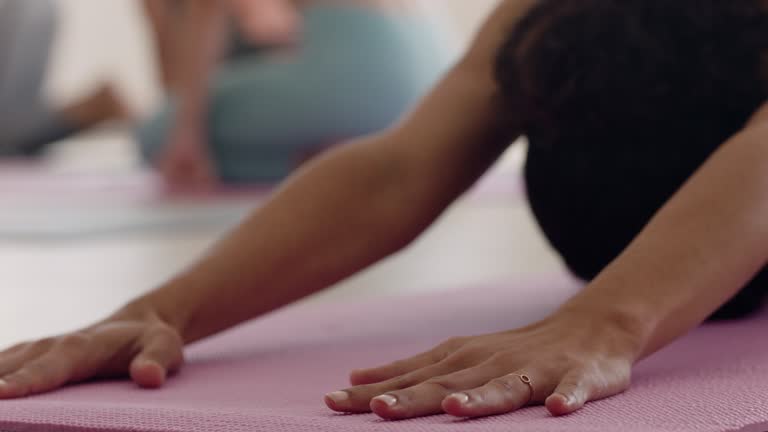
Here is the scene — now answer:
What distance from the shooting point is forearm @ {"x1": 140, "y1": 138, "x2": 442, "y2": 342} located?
115cm

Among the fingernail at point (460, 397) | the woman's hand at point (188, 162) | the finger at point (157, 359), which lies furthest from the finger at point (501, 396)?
the woman's hand at point (188, 162)

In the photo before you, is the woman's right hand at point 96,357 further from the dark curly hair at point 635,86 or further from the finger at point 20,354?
the dark curly hair at point 635,86

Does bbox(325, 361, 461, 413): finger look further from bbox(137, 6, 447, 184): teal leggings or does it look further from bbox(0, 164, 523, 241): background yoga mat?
bbox(137, 6, 447, 184): teal leggings

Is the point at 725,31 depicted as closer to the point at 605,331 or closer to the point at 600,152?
the point at 600,152

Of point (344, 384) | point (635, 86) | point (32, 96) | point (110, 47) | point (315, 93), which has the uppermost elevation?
point (110, 47)

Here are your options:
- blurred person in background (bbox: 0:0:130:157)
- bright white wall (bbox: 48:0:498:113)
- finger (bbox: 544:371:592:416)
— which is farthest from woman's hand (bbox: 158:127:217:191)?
finger (bbox: 544:371:592:416)

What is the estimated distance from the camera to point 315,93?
384 cm

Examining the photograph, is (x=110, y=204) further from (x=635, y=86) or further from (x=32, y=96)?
(x=32, y=96)

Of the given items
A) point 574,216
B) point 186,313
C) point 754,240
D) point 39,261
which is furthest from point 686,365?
point 39,261

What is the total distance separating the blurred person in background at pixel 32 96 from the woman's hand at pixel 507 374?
16.0ft

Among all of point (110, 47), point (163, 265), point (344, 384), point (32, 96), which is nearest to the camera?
point (344, 384)

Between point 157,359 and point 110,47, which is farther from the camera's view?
point 110,47

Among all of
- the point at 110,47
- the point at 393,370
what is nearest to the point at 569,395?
the point at 393,370

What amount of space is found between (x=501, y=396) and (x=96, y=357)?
378mm
